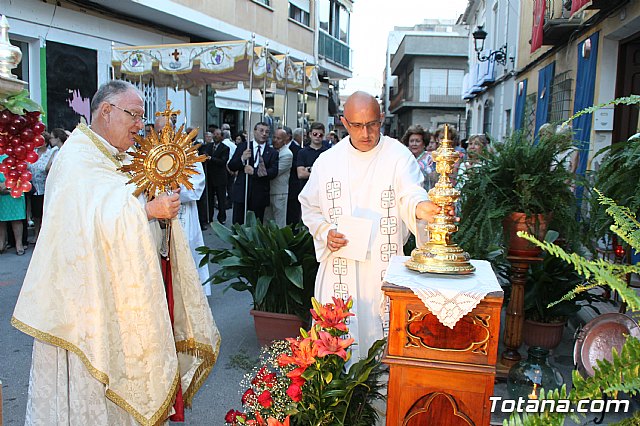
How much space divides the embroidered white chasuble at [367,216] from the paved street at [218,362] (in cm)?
118

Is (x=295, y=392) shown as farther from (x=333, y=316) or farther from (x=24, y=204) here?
(x=24, y=204)

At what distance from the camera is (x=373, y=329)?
11.5 feet

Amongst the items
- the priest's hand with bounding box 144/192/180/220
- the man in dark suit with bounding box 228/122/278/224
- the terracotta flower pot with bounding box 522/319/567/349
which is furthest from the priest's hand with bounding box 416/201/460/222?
the man in dark suit with bounding box 228/122/278/224

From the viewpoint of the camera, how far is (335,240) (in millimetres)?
3398

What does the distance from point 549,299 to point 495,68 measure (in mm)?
16557

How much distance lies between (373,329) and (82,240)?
1.71 m

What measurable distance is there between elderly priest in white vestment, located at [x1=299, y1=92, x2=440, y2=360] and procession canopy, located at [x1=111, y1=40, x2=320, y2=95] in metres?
5.59

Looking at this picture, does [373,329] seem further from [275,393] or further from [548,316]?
[548,316]

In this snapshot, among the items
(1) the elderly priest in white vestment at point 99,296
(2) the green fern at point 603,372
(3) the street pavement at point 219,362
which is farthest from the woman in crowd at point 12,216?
(2) the green fern at point 603,372

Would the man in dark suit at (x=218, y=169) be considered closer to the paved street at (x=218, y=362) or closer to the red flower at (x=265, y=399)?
the paved street at (x=218, y=362)

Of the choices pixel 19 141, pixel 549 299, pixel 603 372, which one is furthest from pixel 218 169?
pixel 603 372

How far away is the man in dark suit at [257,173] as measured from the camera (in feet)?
29.2

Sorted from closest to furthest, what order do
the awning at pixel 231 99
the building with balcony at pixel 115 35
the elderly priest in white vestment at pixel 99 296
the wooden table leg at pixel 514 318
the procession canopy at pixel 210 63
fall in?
the elderly priest in white vestment at pixel 99 296, the wooden table leg at pixel 514 318, the procession canopy at pixel 210 63, the building with balcony at pixel 115 35, the awning at pixel 231 99

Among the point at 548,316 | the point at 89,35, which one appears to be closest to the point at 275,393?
the point at 548,316
